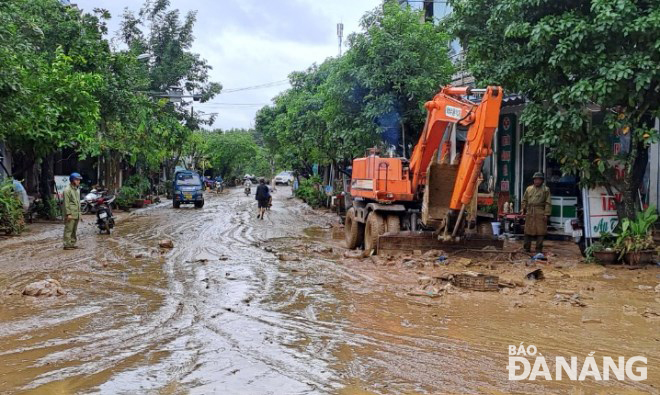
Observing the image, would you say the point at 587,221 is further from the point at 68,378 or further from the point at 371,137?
the point at 68,378

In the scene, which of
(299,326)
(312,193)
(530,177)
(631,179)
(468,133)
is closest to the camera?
(299,326)

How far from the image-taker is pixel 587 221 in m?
11.5

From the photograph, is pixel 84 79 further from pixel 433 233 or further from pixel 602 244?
pixel 602 244

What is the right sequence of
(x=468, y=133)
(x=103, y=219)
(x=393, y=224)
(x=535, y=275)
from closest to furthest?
(x=535, y=275) → (x=468, y=133) → (x=393, y=224) → (x=103, y=219)

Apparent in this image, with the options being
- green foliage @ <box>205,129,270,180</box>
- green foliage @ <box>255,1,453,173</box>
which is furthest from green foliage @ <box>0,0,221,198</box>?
green foliage @ <box>205,129,270,180</box>

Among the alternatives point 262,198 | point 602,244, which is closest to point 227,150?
point 262,198

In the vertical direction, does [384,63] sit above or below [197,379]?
above

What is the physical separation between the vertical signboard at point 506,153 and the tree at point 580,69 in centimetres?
491

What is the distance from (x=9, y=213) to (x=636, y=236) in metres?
14.6

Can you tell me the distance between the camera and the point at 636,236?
10312 mm

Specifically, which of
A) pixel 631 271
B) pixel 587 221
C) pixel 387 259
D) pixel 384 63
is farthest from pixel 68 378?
pixel 384 63

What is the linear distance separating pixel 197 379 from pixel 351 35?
549 inches

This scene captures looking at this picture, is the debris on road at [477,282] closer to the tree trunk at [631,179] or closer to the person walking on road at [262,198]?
the tree trunk at [631,179]

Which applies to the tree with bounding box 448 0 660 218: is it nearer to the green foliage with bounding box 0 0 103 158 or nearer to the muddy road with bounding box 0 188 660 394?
the muddy road with bounding box 0 188 660 394
